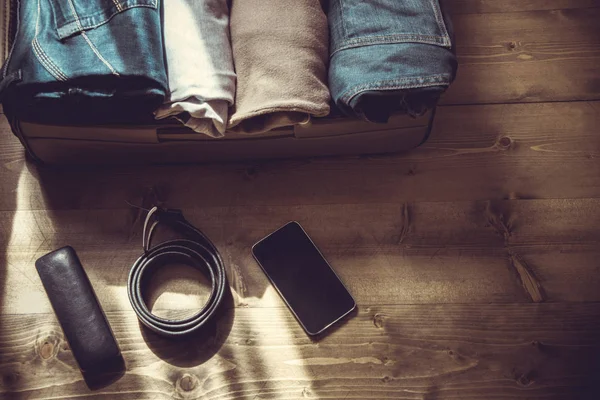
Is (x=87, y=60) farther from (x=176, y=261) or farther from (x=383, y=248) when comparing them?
(x=383, y=248)

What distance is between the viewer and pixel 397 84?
903mm

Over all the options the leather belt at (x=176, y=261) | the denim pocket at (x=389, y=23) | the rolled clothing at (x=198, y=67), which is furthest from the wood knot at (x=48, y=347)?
the denim pocket at (x=389, y=23)

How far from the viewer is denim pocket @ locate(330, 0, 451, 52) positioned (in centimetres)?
94

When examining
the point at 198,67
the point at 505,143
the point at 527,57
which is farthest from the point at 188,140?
the point at 527,57

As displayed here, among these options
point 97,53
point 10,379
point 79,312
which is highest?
point 97,53

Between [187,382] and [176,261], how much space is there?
0.73ft

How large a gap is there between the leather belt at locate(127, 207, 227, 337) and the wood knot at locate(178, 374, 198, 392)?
3.5 inches

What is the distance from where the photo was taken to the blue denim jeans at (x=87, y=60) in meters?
0.85

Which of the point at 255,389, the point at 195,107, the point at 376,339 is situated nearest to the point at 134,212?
the point at 195,107

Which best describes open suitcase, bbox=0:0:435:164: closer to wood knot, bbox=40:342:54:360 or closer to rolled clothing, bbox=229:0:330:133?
rolled clothing, bbox=229:0:330:133

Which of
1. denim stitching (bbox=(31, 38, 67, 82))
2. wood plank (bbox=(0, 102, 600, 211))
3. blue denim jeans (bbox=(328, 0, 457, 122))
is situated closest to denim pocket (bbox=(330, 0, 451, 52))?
blue denim jeans (bbox=(328, 0, 457, 122))

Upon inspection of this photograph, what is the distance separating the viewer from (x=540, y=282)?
1.06 m

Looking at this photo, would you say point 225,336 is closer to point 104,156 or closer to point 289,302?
point 289,302

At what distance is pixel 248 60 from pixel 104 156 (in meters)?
0.34
